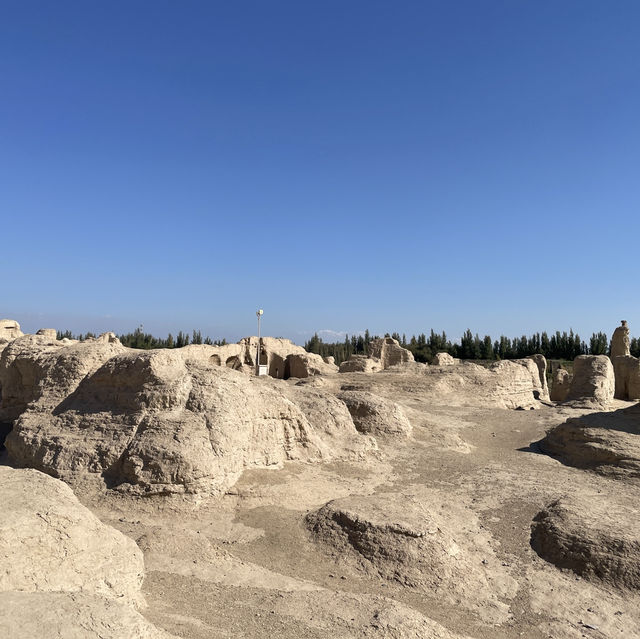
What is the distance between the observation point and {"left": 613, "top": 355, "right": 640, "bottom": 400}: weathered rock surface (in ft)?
86.1

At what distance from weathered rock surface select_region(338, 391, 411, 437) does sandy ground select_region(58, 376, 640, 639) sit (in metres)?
2.13

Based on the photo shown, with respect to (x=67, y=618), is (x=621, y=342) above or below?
above

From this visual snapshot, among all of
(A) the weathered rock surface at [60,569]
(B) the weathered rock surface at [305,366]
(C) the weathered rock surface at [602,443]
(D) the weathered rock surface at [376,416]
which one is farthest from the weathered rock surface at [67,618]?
(B) the weathered rock surface at [305,366]

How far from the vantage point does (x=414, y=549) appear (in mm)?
7352

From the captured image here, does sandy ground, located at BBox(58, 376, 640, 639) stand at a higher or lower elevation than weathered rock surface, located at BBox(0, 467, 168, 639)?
lower

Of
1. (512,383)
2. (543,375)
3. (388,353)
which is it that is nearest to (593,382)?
(512,383)

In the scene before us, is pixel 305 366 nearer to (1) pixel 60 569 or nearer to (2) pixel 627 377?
(2) pixel 627 377

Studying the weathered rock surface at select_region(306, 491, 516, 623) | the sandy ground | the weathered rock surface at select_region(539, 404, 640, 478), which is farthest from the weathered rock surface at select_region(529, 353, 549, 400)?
the weathered rock surface at select_region(306, 491, 516, 623)

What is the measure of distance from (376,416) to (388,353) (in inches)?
687

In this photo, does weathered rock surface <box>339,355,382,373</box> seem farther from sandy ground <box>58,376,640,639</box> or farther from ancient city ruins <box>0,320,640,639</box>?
sandy ground <box>58,376,640,639</box>

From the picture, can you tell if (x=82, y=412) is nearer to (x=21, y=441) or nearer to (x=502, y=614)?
(x=21, y=441)

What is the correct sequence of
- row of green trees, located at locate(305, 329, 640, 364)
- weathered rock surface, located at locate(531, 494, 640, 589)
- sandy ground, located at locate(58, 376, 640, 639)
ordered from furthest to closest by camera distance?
row of green trees, located at locate(305, 329, 640, 364) → weathered rock surface, located at locate(531, 494, 640, 589) → sandy ground, located at locate(58, 376, 640, 639)

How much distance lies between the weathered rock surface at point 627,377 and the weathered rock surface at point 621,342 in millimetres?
3060

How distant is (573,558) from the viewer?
798 cm
